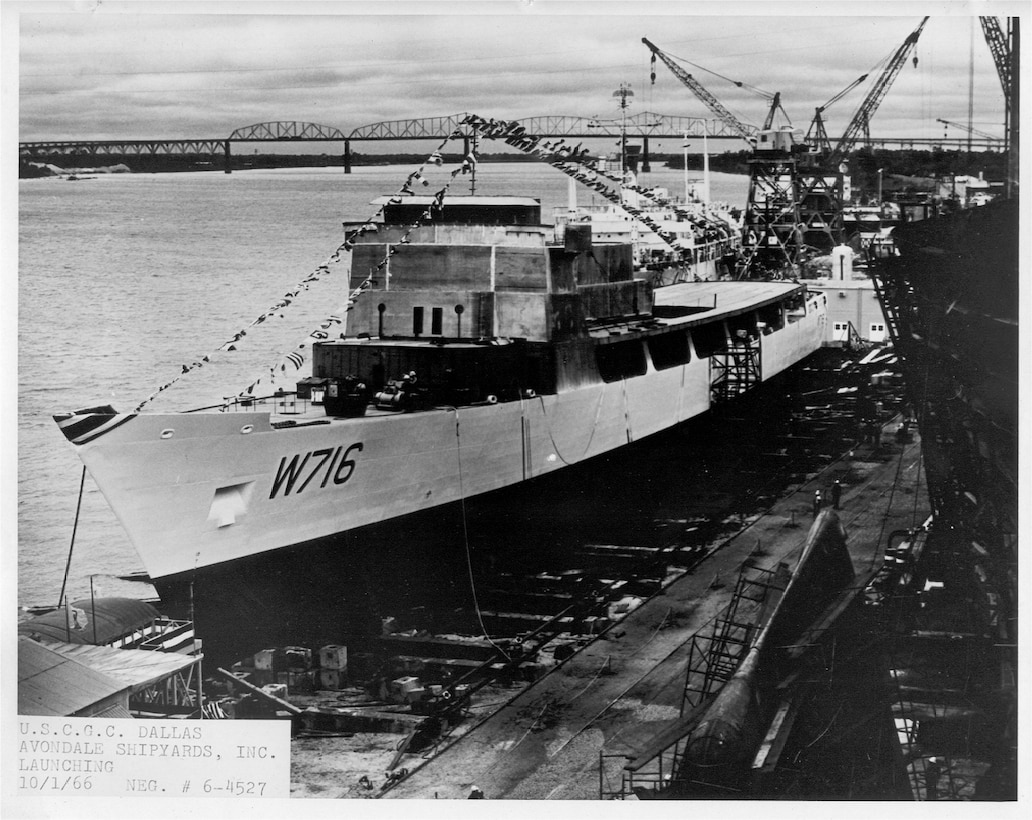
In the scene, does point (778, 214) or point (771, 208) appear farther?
point (771, 208)

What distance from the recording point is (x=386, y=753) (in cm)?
1051

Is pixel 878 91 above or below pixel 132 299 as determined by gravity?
above

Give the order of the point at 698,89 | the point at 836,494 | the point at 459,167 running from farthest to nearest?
the point at 836,494, the point at 698,89, the point at 459,167

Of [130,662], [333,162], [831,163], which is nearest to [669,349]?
[831,163]

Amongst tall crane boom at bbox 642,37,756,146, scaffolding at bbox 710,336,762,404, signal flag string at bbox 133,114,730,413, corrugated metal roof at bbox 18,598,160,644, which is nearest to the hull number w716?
signal flag string at bbox 133,114,730,413

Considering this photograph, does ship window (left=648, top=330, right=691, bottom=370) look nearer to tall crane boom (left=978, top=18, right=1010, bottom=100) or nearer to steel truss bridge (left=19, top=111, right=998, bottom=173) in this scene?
steel truss bridge (left=19, top=111, right=998, bottom=173)

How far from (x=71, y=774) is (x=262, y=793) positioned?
1.90 meters

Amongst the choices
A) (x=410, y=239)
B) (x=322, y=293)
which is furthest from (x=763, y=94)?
(x=322, y=293)

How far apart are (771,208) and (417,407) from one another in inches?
899

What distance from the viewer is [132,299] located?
27141mm

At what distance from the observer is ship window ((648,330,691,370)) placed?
72.9 ft

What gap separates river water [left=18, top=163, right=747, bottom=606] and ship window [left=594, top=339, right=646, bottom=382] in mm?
3503

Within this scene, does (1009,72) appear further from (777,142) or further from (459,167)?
(777,142)

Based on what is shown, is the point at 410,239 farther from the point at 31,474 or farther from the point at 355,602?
the point at 31,474
